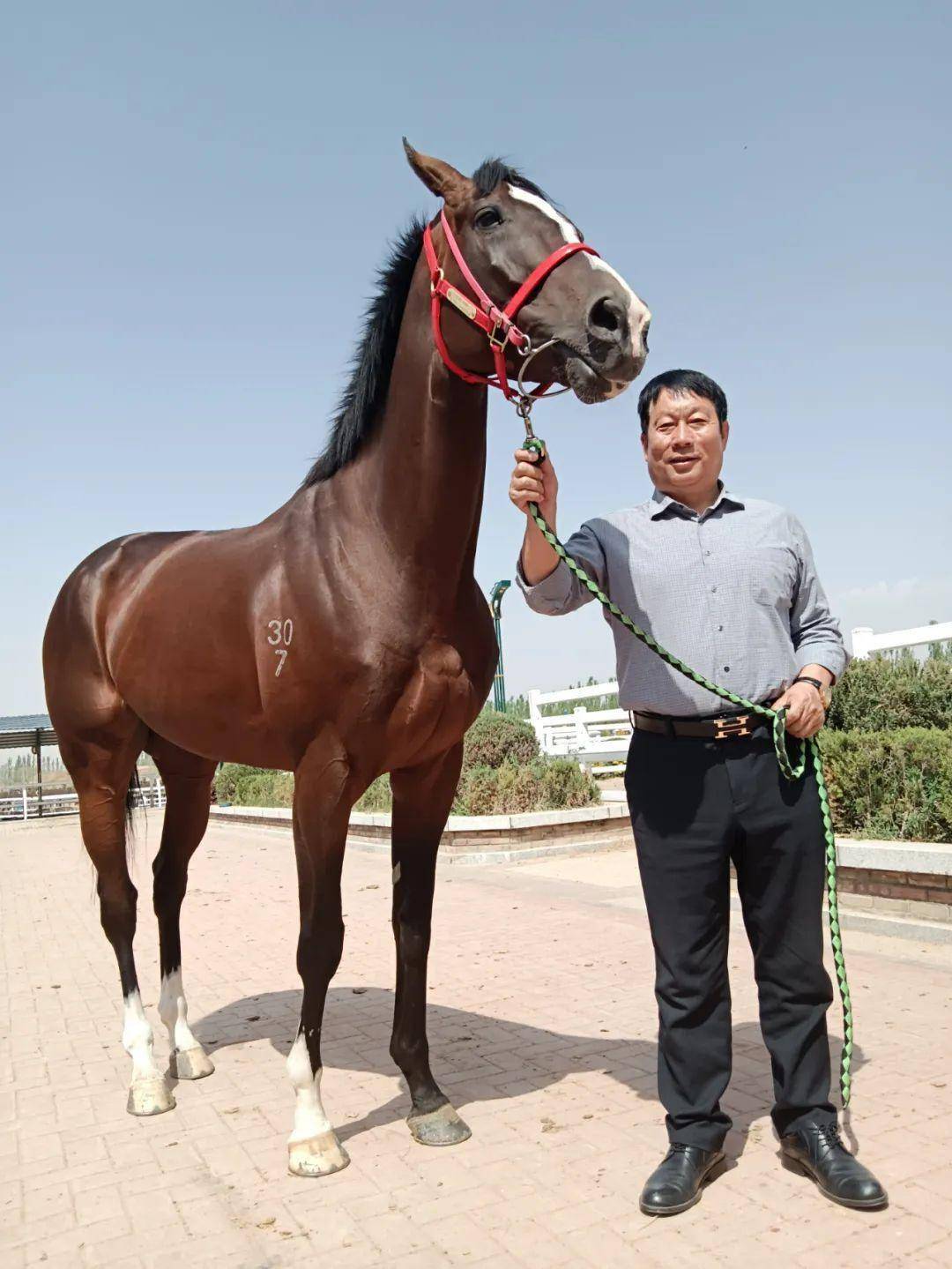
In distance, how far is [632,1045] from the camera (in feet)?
13.8

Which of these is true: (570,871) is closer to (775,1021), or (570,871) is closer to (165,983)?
(165,983)

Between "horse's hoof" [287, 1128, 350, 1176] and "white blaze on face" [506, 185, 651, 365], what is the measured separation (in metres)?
2.52

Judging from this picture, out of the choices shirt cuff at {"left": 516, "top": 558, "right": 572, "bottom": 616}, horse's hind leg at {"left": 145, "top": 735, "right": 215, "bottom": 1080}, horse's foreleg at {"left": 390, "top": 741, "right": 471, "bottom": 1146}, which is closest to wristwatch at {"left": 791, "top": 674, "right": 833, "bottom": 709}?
shirt cuff at {"left": 516, "top": 558, "right": 572, "bottom": 616}

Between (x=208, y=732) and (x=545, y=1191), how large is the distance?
6.48ft

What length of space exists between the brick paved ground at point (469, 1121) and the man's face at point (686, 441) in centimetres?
213

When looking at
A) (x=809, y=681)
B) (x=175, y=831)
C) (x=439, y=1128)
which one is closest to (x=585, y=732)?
(x=175, y=831)

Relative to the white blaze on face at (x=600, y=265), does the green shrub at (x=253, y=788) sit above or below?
below

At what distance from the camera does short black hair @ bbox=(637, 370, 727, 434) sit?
306 centimetres

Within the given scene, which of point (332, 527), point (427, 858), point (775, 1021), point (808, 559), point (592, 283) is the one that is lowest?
point (775, 1021)

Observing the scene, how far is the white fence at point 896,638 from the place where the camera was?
8922mm

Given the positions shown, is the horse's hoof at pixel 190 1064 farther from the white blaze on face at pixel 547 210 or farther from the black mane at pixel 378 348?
the white blaze on face at pixel 547 210

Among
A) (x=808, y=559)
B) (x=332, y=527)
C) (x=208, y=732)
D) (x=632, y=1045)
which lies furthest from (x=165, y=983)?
(x=808, y=559)

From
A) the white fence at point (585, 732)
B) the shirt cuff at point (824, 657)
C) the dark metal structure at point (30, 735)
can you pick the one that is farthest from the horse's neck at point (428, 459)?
the dark metal structure at point (30, 735)

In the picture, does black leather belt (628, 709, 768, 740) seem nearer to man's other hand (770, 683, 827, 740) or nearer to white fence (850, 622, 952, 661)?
man's other hand (770, 683, 827, 740)
